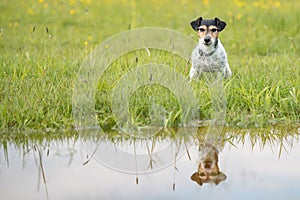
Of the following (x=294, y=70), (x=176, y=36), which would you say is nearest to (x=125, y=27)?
(x=176, y=36)

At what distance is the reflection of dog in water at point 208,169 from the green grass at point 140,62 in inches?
25.0

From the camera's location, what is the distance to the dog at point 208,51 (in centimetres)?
602

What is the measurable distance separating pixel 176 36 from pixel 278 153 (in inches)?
170

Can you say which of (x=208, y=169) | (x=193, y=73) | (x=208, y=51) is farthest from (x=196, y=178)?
(x=208, y=51)

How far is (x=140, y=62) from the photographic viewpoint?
629 cm

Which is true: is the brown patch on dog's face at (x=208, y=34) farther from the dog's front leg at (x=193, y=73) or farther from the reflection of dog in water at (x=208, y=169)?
the reflection of dog in water at (x=208, y=169)

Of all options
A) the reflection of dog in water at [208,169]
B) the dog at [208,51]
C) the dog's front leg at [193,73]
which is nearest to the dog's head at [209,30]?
the dog at [208,51]

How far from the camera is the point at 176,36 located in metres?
8.56

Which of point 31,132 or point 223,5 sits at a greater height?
point 223,5

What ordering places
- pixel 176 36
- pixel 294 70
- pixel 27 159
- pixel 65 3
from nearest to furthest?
pixel 27 159 → pixel 294 70 → pixel 176 36 → pixel 65 3

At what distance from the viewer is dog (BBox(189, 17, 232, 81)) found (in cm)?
602

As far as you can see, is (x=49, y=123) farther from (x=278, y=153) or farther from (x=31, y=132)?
(x=278, y=153)

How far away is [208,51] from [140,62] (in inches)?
27.3

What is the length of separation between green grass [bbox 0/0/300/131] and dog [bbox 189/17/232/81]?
14 centimetres
